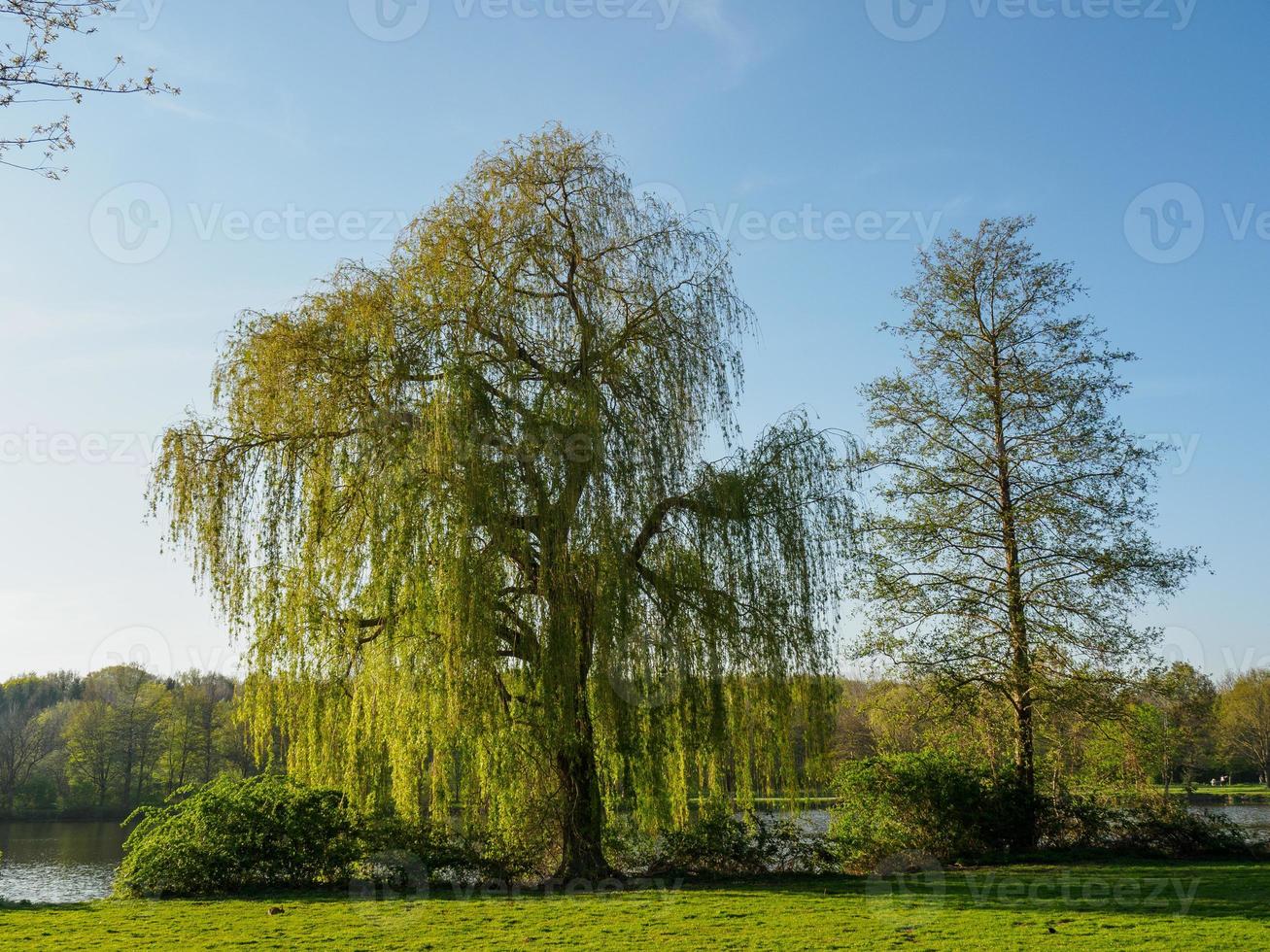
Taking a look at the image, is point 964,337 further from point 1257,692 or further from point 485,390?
point 1257,692

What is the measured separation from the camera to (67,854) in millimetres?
28797

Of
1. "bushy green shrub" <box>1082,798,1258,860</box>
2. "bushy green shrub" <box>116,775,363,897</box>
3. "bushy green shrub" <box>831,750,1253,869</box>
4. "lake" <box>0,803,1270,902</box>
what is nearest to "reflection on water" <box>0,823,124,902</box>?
"lake" <box>0,803,1270,902</box>

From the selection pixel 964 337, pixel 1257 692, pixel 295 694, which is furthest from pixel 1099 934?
pixel 1257 692

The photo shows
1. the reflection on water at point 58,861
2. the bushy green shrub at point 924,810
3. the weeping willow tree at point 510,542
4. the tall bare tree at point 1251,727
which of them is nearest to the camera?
the weeping willow tree at point 510,542

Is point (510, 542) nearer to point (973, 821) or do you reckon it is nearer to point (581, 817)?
point (581, 817)

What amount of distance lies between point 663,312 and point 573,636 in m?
5.49

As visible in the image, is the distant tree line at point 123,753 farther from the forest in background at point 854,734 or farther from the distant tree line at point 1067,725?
the distant tree line at point 1067,725

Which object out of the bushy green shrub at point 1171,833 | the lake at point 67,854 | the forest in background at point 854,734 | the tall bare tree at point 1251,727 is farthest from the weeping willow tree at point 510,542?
the tall bare tree at point 1251,727

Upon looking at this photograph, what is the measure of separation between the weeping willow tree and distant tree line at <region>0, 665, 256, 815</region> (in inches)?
1443

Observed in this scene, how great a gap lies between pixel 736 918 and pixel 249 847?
24.7 ft

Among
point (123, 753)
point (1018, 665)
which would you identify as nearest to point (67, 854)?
point (123, 753)

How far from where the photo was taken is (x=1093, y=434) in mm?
19141

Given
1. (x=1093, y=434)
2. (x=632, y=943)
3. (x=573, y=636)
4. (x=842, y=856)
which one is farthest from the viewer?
(x=1093, y=434)

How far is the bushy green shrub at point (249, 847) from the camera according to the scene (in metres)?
13.4
